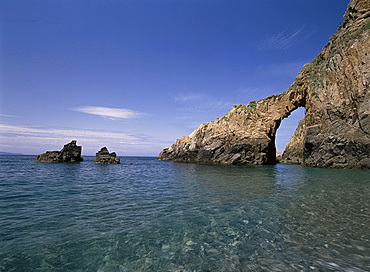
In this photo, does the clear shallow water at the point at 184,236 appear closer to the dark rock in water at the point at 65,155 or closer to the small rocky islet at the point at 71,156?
the small rocky islet at the point at 71,156

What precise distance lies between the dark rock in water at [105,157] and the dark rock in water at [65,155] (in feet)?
25.3

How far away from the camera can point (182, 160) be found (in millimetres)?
67438

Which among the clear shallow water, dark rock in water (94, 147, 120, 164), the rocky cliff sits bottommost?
the clear shallow water

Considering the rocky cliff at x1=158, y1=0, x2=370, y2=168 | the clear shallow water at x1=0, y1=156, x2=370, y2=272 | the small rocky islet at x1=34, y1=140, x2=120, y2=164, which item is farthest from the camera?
the small rocky islet at x1=34, y1=140, x2=120, y2=164

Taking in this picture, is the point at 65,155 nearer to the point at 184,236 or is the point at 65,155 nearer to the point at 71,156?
the point at 71,156

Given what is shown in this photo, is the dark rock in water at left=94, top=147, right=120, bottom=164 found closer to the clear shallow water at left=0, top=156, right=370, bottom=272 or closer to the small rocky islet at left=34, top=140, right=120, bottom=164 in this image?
the small rocky islet at left=34, top=140, right=120, bottom=164

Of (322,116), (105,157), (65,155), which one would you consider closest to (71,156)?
(65,155)

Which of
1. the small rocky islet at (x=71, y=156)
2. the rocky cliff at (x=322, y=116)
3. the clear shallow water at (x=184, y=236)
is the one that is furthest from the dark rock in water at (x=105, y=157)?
the clear shallow water at (x=184, y=236)

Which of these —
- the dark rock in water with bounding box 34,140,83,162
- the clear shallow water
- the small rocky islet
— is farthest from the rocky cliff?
the dark rock in water with bounding box 34,140,83,162

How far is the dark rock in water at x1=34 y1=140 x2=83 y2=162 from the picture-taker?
184 ft

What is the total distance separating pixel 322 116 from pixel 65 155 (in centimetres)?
6667

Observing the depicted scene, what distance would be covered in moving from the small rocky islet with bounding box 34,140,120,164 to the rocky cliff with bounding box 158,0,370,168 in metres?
24.6

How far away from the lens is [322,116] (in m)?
40.8

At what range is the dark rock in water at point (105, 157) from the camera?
56.0 m
